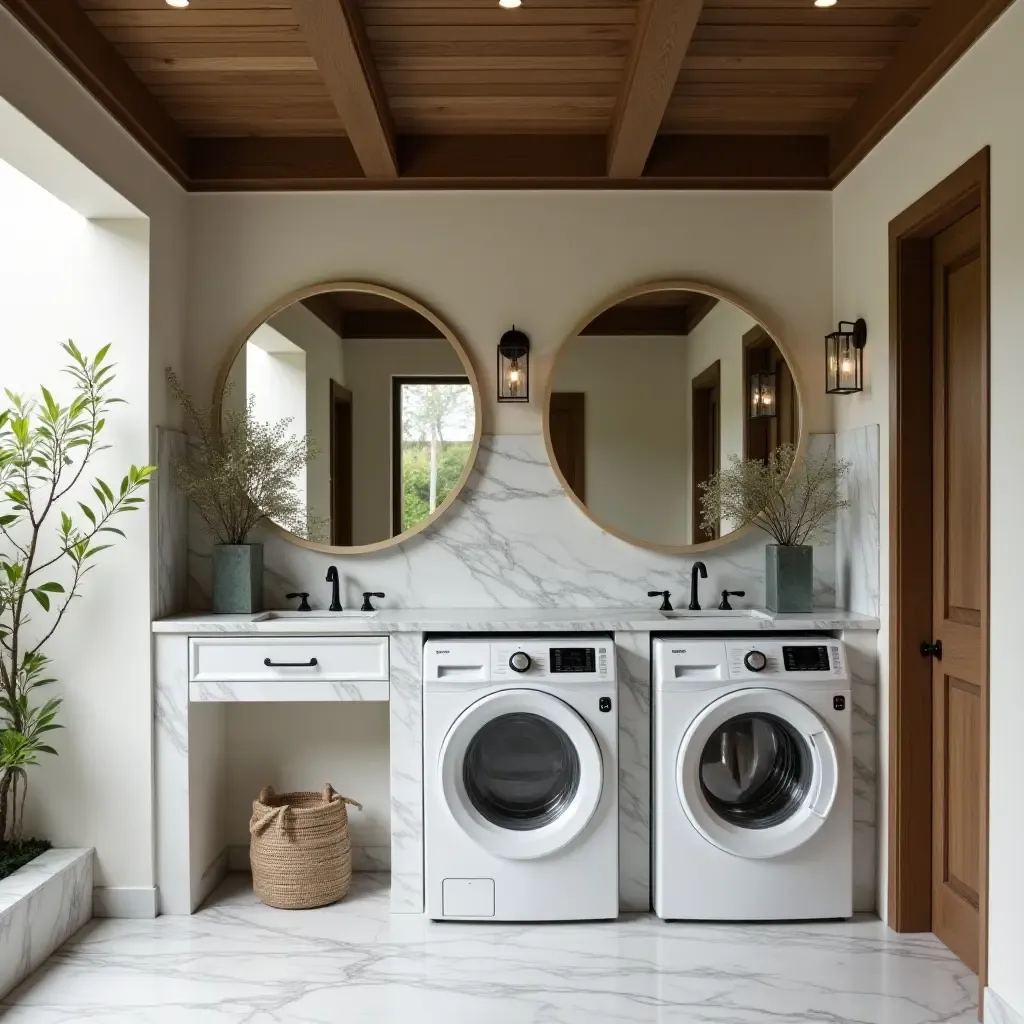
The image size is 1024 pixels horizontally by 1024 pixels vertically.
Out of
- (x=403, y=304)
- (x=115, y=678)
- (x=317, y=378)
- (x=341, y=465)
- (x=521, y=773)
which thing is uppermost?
(x=403, y=304)

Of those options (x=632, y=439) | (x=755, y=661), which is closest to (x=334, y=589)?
(x=632, y=439)

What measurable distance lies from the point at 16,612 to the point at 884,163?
290 centimetres

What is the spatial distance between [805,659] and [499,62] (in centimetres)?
198

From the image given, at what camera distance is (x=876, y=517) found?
3123 millimetres

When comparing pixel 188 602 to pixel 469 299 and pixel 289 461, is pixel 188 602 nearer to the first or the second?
pixel 289 461

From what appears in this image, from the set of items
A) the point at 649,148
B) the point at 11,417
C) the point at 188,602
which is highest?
the point at 649,148

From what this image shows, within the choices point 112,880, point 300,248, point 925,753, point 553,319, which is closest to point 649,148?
point 553,319

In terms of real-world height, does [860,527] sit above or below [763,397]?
below

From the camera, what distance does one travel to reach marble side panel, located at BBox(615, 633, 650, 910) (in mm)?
3098

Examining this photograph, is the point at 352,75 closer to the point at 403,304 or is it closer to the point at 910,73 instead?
the point at 403,304

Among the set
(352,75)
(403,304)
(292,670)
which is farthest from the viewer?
(403,304)

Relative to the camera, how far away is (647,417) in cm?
345

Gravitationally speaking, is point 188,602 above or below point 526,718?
above

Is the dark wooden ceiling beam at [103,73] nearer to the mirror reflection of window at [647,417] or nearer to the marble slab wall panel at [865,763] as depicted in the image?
A: the mirror reflection of window at [647,417]
